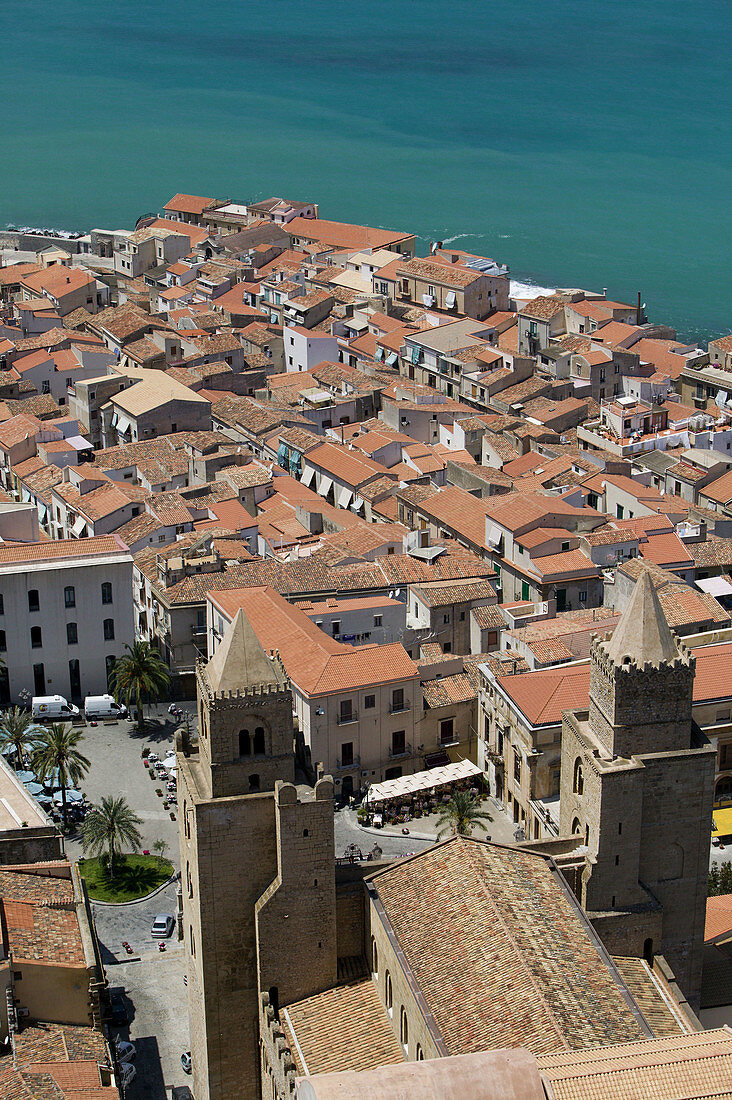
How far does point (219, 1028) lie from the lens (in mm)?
33938

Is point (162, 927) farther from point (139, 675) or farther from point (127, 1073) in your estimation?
point (139, 675)

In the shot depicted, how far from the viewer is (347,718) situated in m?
50.7

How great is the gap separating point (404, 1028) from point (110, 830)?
17613mm

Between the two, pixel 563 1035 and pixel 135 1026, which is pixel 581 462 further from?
pixel 563 1035

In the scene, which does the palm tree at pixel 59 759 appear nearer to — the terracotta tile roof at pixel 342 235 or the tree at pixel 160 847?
the tree at pixel 160 847

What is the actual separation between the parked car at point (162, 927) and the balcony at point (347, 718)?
32.3ft

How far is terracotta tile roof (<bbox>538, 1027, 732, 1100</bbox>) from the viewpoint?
2430 cm

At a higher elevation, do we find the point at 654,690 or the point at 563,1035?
the point at 654,690

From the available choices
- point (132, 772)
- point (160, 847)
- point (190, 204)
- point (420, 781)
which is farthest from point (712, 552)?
point (190, 204)

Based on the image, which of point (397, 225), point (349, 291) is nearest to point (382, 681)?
point (349, 291)

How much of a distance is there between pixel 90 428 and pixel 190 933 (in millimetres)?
50976

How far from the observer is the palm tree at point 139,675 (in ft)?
180

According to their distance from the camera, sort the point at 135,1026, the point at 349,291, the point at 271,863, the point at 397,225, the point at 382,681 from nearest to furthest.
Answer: the point at 271,863
the point at 135,1026
the point at 382,681
the point at 349,291
the point at 397,225

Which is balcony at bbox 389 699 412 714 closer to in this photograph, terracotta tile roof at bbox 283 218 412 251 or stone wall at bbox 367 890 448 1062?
stone wall at bbox 367 890 448 1062
